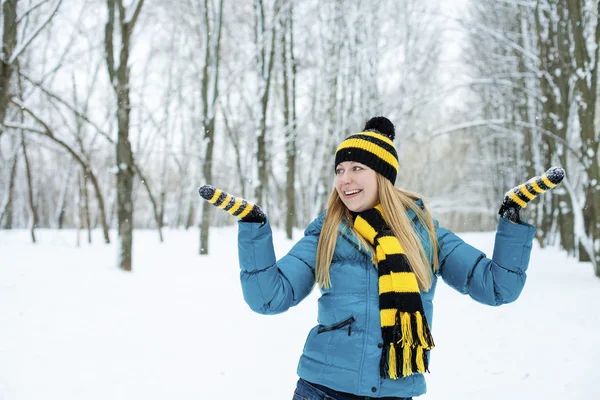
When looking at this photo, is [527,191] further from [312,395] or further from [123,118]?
[123,118]

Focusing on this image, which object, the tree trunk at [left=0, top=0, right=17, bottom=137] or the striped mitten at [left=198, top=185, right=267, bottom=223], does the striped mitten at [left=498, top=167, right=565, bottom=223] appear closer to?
the striped mitten at [left=198, top=185, right=267, bottom=223]

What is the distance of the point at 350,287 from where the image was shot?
6.19ft

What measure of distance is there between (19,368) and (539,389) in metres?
4.30

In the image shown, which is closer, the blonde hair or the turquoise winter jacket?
the turquoise winter jacket

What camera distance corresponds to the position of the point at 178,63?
24047 millimetres

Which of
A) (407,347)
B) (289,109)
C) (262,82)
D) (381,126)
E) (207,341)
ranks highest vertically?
(262,82)

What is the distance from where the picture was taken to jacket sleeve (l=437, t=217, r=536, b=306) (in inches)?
75.6

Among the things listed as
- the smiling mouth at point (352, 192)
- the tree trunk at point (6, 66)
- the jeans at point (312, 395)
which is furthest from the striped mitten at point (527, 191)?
the tree trunk at point (6, 66)

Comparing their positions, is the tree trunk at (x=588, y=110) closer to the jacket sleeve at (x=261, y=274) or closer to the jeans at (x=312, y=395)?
the jeans at (x=312, y=395)

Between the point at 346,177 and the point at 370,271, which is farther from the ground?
the point at 346,177

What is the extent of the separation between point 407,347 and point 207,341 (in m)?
3.85

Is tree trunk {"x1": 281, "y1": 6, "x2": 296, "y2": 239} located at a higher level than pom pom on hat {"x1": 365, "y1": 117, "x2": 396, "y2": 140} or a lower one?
higher

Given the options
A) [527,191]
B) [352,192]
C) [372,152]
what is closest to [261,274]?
[352,192]

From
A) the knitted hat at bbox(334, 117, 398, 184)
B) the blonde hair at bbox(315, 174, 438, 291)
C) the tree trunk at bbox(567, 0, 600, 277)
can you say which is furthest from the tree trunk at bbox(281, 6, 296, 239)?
the blonde hair at bbox(315, 174, 438, 291)
